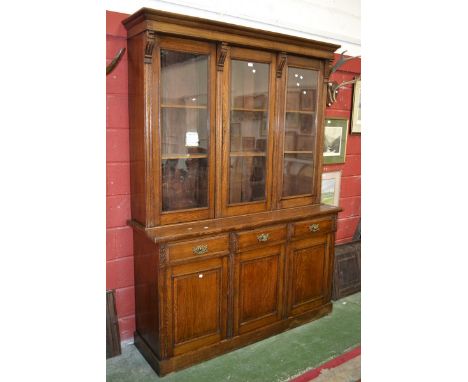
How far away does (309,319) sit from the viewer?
3.27 metres

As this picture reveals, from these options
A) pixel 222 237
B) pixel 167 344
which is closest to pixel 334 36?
pixel 222 237

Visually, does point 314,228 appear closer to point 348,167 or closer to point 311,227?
point 311,227

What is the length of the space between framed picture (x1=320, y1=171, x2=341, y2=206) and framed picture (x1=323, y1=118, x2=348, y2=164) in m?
0.14

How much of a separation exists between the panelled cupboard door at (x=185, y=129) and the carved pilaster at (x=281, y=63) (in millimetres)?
543

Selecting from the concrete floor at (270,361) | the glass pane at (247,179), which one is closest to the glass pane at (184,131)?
the glass pane at (247,179)

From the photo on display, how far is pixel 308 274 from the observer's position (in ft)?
10.4

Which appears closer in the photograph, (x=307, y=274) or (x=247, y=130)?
(x=247, y=130)

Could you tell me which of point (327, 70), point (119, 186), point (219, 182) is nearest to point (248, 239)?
point (219, 182)

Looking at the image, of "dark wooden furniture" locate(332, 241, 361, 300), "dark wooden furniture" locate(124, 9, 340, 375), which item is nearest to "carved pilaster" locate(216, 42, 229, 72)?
"dark wooden furniture" locate(124, 9, 340, 375)

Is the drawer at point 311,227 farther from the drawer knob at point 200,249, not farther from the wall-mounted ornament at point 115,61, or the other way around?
the wall-mounted ornament at point 115,61

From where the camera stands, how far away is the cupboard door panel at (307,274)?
3.08 metres

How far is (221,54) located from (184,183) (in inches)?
34.3
